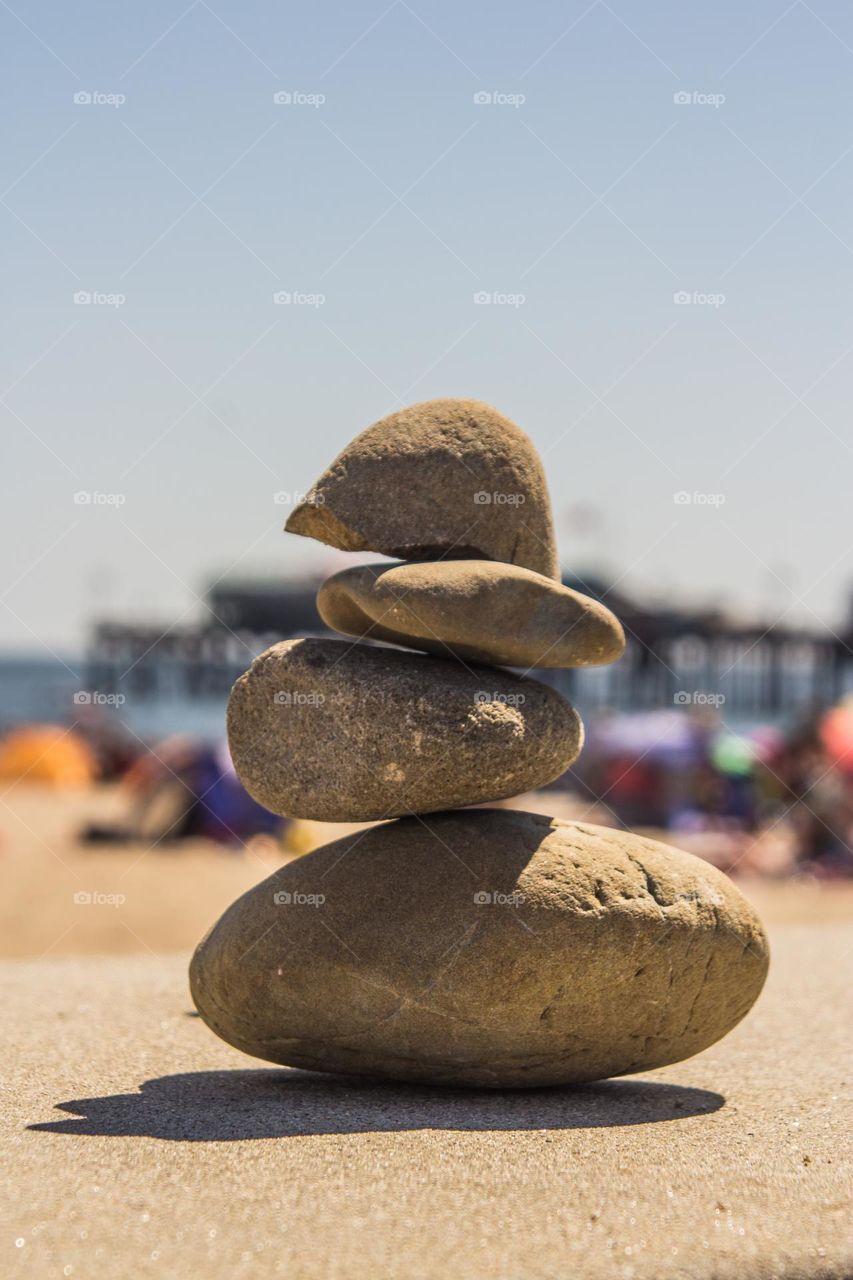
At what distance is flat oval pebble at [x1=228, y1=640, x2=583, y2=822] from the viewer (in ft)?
20.2


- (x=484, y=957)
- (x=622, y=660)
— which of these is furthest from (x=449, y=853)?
(x=622, y=660)

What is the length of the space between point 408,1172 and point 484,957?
4.12 feet

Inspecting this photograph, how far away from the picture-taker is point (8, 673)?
13900cm

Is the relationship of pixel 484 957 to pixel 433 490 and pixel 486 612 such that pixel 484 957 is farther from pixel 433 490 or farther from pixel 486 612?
pixel 433 490

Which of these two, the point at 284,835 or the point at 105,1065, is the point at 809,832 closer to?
the point at 284,835

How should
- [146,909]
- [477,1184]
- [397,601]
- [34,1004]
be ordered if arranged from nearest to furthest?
[477,1184]
[397,601]
[34,1004]
[146,909]

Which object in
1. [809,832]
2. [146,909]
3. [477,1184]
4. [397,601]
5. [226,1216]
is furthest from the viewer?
[809,832]

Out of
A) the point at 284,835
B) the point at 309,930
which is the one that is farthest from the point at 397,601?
the point at 284,835

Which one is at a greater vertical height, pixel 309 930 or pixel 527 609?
pixel 527 609

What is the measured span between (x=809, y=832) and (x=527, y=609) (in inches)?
471

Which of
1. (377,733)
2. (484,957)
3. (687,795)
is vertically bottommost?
(687,795)

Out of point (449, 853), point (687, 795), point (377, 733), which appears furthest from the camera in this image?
point (687, 795)

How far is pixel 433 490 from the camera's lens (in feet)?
21.4

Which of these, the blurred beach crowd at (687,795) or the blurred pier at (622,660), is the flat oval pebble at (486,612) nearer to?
the blurred beach crowd at (687,795)
